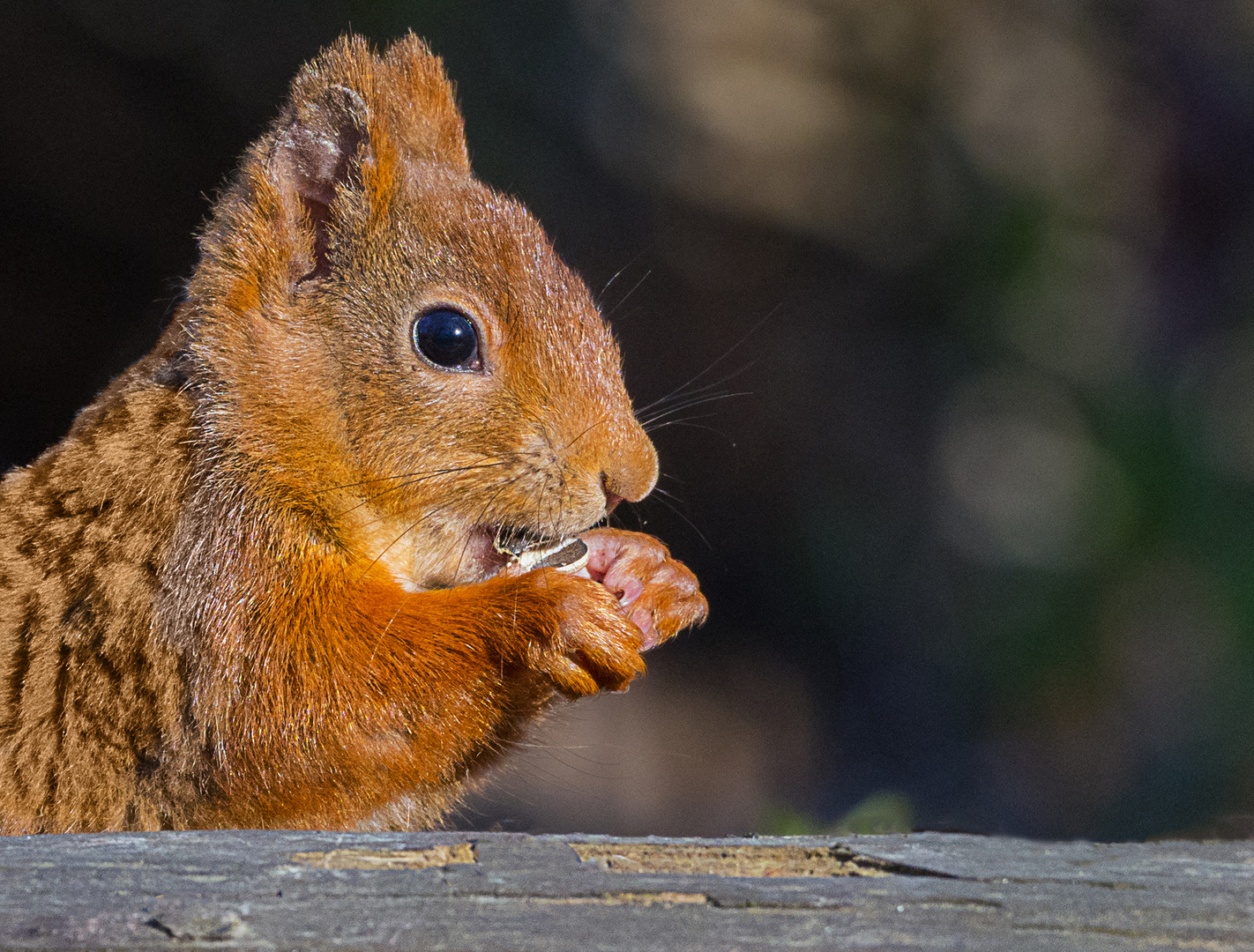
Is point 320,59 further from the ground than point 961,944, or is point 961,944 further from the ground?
point 320,59

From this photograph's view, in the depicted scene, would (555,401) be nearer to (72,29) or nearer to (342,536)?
(342,536)

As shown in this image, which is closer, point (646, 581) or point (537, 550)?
point (537, 550)

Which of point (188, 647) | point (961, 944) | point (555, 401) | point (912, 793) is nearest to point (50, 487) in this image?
point (188, 647)

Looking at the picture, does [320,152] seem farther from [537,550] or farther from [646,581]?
[646,581]

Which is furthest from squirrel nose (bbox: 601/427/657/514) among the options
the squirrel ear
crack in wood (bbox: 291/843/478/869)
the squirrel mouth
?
crack in wood (bbox: 291/843/478/869)

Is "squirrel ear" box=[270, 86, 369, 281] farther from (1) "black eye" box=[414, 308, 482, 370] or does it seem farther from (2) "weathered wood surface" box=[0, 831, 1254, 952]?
(2) "weathered wood surface" box=[0, 831, 1254, 952]

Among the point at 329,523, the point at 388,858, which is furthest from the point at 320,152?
the point at 388,858
